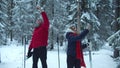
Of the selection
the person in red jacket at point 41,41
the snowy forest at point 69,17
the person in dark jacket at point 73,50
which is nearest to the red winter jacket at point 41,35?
the person in red jacket at point 41,41

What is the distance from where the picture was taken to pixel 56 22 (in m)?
30.3

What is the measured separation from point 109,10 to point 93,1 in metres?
8.05

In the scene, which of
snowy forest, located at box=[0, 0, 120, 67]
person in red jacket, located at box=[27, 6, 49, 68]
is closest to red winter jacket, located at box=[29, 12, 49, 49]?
person in red jacket, located at box=[27, 6, 49, 68]

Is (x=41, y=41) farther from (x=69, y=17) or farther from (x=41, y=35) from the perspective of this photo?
(x=69, y=17)

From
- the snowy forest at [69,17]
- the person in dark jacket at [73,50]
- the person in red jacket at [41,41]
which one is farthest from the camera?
the snowy forest at [69,17]

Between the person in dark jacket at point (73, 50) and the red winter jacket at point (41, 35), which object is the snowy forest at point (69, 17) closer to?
the person in dark jacket at point (73, 50)

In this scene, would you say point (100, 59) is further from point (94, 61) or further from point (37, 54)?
point (37, 54)

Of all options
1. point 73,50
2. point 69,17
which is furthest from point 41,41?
point 69,17

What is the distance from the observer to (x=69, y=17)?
24344 millimetres

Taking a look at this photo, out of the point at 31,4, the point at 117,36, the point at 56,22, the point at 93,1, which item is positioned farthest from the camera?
the point at 31,4

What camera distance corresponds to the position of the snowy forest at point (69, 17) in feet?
74.6

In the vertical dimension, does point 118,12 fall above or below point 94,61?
above

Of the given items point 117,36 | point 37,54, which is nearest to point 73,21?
point 117,36

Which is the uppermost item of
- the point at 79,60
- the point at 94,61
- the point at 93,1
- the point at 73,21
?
the point at 93,1
